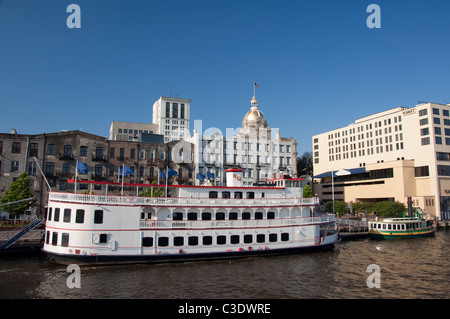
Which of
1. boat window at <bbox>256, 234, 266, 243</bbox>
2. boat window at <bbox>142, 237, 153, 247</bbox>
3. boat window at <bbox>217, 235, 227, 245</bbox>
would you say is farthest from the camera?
boat window at <bbox>256, 234, 266, 243</bbox>

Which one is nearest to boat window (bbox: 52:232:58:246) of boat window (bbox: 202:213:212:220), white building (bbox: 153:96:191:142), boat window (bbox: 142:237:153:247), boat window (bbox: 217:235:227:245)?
boat window (bbox: 142:237:153:247)

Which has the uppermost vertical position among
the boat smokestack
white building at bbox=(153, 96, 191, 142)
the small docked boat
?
white building at bbox=(153, 96, 191, 142)

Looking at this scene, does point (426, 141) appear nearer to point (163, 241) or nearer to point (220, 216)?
point (220, 216)

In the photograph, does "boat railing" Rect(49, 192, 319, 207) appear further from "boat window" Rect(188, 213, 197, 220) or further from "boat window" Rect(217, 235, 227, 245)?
"boat window" Rect(217, 235, 227, 245)

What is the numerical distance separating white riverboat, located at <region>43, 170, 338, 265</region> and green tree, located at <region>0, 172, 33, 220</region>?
1531cm

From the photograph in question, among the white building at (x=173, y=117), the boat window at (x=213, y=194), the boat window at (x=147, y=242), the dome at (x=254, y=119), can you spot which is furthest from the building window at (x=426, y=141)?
the white building at (x=173, y=117)

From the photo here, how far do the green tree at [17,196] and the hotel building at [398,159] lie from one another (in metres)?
59.8

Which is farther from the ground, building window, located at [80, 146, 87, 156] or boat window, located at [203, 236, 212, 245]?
building window, located at [80, 146, 87, 156]

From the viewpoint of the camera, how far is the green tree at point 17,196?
3784 cm

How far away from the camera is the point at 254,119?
76438 millimetres

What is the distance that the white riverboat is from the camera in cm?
2527

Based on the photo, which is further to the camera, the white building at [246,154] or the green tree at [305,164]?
the green tree at [305,164]

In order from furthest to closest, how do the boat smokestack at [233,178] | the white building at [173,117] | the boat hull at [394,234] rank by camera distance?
the white building at [173,117], the boat hull at [394,234], the boat smokestack at [233,178]

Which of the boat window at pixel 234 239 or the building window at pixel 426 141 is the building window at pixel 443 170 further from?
the boat window at pixel 234 239
